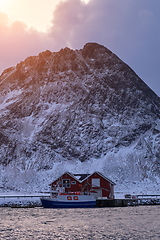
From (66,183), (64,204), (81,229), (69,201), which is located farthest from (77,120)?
(81,229)

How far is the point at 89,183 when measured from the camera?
8694cm

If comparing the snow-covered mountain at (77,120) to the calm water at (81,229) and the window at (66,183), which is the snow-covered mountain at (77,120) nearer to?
the window at (66,183)

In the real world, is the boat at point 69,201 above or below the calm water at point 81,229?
→ above

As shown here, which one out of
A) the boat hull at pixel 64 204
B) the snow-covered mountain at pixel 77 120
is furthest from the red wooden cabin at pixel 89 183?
the snow-covered mountain at pixel 77 120

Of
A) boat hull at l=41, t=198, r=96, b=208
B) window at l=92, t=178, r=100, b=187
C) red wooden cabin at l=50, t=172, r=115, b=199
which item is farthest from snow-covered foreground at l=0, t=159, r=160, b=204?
boat hull at l=41, t=198, r=96, b=208

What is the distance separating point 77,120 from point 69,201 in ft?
214

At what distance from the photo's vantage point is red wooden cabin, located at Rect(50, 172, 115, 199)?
8581cm

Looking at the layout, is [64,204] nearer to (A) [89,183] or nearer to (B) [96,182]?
(A) [89,183]

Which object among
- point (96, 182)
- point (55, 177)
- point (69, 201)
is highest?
point (55, 177)

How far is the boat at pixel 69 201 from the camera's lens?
233 feet

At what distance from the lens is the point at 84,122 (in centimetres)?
13312

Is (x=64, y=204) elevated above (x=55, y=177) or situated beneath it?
situated beneath

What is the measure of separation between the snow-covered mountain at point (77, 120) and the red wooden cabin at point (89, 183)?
658 inches

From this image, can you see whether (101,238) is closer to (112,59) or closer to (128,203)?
(128,203)
